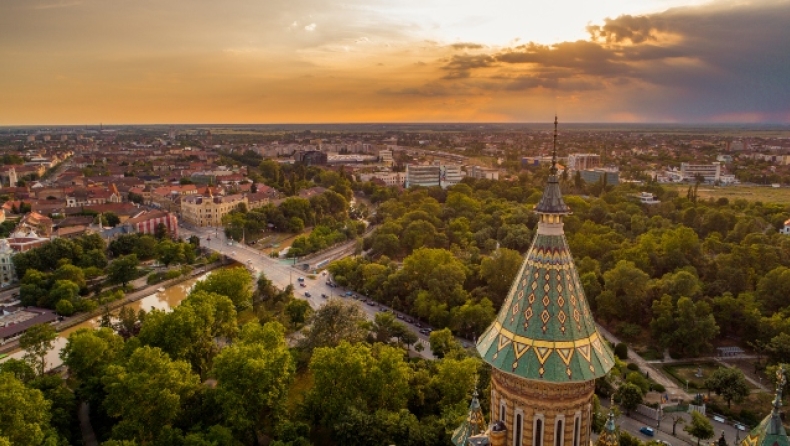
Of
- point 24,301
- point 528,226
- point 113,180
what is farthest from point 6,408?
point 113,180

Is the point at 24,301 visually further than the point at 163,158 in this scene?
No

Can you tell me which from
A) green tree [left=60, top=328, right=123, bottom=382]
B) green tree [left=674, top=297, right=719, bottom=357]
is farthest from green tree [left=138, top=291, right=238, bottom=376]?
green tree [left=674, top=297, right=719, bottom=357]

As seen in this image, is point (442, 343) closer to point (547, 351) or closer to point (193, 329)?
point (193, 329)

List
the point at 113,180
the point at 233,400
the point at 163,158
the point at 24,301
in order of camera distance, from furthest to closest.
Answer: the point at 163,158 → the point at 113,180 → the point at 24,301 → the point at 233,400

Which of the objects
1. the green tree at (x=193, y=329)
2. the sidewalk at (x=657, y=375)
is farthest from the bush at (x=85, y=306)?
the sidewalk at (x=657, y=375)

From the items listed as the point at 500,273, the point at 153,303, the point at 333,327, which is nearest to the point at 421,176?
the point at 500,273

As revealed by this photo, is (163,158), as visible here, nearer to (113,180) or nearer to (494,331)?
(113,180)

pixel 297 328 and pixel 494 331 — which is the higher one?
pixel 494 331
